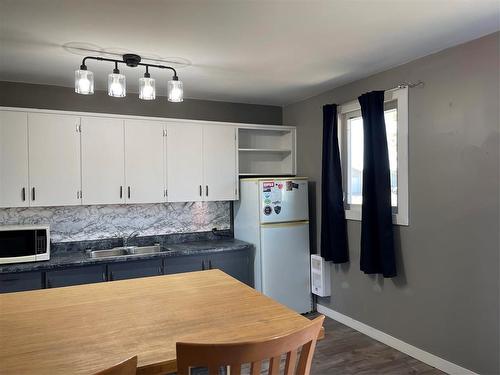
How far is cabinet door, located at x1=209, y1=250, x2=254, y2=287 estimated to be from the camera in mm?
3725

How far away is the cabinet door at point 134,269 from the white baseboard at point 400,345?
1895 mm

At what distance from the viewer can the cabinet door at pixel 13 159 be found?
10.3 feet

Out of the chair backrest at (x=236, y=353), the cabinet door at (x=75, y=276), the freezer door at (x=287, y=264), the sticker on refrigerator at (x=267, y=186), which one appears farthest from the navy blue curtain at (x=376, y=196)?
the cabinet door at (x=75, y=276)

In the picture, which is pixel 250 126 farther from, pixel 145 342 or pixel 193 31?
pixel 145 342

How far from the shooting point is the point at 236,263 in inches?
150

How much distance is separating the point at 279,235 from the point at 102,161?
1896 mm

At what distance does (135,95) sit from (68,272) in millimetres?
1888

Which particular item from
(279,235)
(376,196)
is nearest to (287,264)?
(279,235)

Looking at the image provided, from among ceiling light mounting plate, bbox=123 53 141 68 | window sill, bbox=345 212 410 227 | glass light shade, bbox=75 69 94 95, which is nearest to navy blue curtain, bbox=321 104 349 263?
window sill, bbox=345 212 410 227

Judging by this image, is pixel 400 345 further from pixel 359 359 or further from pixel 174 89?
pixel 174 89

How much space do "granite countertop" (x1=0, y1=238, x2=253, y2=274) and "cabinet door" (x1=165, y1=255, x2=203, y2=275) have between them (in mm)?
47

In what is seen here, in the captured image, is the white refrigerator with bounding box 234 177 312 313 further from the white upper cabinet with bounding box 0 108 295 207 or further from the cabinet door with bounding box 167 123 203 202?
the cabinet door with bounding box 167 123 203 202

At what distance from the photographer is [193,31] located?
2.33 meters

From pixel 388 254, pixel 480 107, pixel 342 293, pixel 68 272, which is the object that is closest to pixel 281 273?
pixel 342 293
